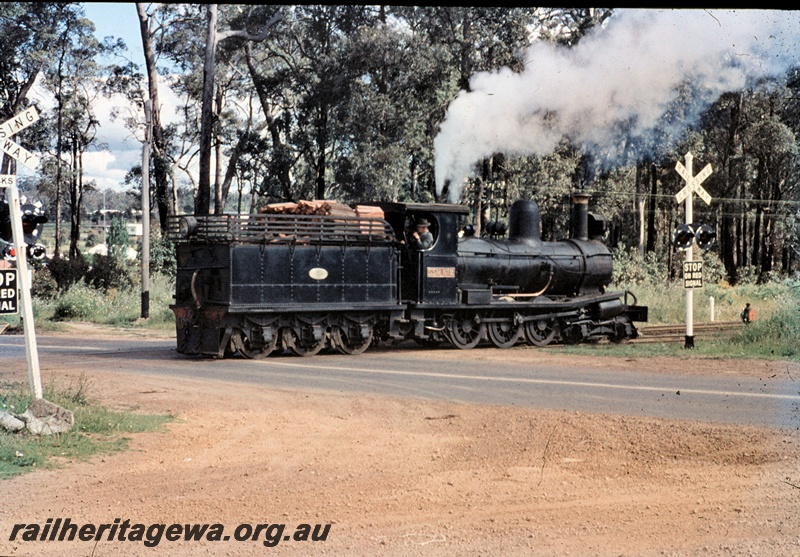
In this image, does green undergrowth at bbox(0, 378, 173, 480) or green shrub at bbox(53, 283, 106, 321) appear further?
green shrub at bbox(53, 283, 106, 321)

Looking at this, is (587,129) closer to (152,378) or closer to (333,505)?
(152,378)

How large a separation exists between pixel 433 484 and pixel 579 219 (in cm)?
1477

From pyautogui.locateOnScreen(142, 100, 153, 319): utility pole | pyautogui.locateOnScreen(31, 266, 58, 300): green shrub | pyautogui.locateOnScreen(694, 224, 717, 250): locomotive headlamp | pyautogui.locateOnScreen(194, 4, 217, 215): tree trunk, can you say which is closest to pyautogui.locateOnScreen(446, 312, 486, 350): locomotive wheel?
pyautogui.locateOnScreen(694, 224, 717, 250): locomotive headlamp

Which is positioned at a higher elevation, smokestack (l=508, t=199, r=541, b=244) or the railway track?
smokestack (l=508, t=199, r=541, b=244)

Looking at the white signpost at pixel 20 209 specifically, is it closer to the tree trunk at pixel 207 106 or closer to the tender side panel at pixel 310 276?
the tree trunk at pixel 207 106

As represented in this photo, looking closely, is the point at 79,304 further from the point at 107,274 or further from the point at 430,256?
the point at 430,256

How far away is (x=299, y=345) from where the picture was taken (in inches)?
688

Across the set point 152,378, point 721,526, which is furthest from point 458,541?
point 152,378

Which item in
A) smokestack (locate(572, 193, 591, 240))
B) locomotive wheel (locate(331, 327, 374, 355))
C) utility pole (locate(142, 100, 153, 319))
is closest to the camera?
locomotive wheel (locate(331, 327, 374, 355))

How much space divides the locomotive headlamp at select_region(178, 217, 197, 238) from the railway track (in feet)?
36.9

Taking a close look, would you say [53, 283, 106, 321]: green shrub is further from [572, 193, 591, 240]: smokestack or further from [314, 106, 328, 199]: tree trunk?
[572, 193, 591, 240]: smokestack

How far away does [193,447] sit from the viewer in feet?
31.1

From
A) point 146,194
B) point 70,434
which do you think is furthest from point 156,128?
point 70,434

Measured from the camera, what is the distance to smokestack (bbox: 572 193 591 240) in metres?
21.6
